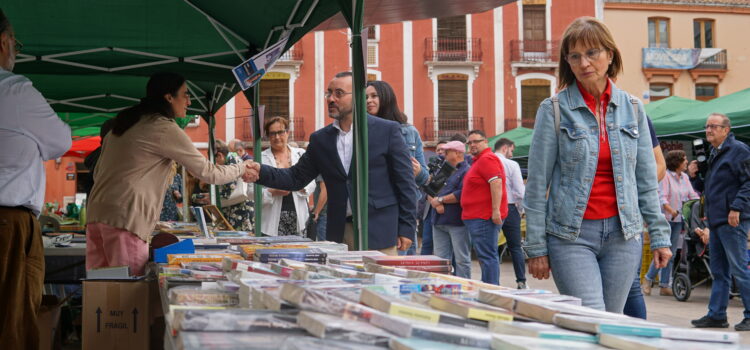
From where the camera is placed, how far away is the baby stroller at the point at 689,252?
8930 millimetres

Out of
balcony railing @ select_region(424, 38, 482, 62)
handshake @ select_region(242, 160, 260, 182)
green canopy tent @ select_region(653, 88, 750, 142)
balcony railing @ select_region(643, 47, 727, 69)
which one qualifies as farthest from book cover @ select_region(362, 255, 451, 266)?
balcony railing @ select_region(643, 47, 727, 69)

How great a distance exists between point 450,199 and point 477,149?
0.59 m

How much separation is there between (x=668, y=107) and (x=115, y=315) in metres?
11.3

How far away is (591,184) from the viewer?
325cm

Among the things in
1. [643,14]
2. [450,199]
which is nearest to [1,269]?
[450,199]

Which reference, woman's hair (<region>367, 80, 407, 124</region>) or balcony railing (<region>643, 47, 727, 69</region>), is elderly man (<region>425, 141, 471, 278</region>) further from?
balcony railing (<region>643, 47, 727, 69</region>)

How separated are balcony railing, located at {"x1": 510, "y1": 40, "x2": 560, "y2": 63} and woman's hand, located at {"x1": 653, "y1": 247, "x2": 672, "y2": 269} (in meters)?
30.7

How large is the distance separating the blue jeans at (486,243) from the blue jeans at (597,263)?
4.64 meters

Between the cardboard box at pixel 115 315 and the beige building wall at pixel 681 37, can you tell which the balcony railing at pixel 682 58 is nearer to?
the beige building wall at pixel 681 37

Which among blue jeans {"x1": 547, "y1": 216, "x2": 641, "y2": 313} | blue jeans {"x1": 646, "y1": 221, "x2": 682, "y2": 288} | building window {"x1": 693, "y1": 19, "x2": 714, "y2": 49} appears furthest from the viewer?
building window {"x1": 693, "y1": 19, "x2": 714, "y2": 49}

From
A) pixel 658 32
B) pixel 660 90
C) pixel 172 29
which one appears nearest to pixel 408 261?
pixel 172 29

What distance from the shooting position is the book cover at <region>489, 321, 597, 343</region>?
58.5 inches

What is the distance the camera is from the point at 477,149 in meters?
8.38

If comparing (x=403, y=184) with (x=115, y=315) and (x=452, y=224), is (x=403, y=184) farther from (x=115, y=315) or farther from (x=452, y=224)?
(x=452, y=224)
